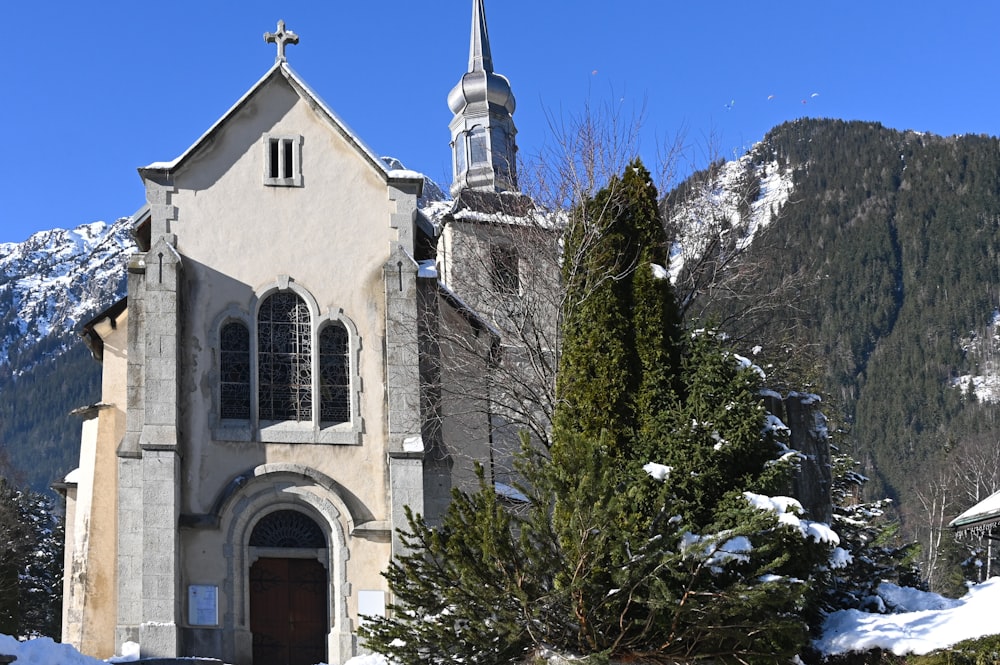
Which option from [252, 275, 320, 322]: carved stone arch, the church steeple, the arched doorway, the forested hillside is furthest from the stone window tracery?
the forested hillside

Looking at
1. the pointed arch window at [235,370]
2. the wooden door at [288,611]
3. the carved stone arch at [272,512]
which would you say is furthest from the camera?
the pointed arch window at [235,370]

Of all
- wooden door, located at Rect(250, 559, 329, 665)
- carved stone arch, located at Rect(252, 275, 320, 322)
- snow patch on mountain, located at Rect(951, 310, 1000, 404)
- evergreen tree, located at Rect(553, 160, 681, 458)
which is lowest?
wooden door, located at Rect(250, 559, 329, 665)

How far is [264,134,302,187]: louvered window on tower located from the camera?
2848 centimetres

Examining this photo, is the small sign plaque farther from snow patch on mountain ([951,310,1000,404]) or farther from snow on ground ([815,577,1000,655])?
snow patch on mountain ([951,310,1000,404])

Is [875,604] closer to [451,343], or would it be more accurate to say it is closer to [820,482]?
[820,482]

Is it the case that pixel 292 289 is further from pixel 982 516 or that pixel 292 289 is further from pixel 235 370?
pixel 982 516

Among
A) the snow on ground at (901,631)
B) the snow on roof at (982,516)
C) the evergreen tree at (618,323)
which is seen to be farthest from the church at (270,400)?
the snow on roof at (982,516)

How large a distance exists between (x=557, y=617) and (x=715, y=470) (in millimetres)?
3905

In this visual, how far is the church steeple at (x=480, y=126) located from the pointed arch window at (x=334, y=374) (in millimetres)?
13980

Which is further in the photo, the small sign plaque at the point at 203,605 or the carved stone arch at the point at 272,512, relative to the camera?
the carved stone arch at the point at 272,512

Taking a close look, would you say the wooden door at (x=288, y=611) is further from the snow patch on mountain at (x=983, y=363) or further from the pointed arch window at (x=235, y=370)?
the snow patch on mountain at (x=983, y=363)

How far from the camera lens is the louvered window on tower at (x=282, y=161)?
28.5 metres

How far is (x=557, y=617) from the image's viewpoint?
18016 mm

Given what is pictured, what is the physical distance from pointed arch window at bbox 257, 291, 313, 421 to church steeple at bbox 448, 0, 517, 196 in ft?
46.0
